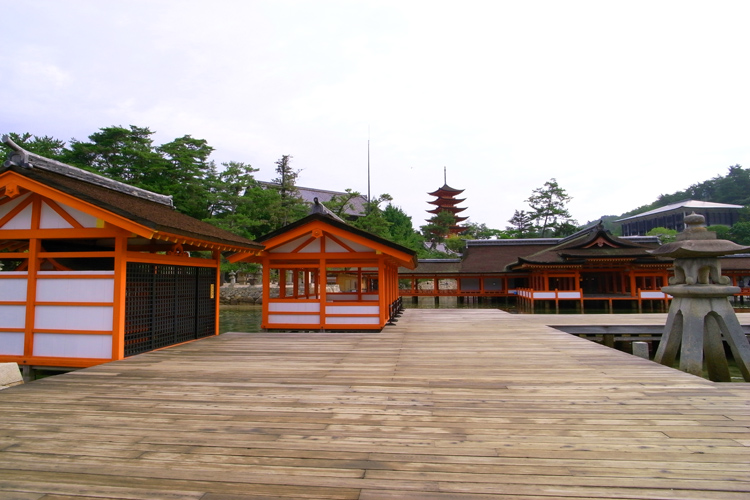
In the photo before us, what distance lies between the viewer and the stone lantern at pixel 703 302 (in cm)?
730

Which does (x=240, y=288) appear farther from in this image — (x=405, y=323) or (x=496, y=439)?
(x=496, y=439)

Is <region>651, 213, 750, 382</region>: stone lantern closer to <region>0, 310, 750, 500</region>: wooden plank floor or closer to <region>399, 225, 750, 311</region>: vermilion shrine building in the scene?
<region>0, 310, 750, 500</region>: wooden plank floor

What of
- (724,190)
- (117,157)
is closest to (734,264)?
(117,157)

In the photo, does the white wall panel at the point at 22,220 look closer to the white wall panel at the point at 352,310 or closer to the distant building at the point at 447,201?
the white wall panel at the point at 352,310

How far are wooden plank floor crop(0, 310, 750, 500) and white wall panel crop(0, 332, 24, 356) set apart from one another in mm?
2162

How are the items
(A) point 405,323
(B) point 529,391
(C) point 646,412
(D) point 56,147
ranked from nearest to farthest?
(C) point 646,412 < (B) point 529,391 < (A) point 405,323 < (D) point 56,147

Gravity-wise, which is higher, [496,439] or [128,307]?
[128,307]

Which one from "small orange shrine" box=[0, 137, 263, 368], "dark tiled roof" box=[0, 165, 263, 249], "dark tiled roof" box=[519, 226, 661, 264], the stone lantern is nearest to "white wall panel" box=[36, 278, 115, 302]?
"small orange shrine" box=[0, 137, 263, 368]

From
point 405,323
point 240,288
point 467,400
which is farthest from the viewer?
point 240,288

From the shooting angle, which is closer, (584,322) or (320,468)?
(320,468)

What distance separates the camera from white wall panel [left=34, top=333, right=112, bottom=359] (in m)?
6.32

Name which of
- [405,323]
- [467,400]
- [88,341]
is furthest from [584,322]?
[88,341]

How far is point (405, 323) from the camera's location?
38.3 ft

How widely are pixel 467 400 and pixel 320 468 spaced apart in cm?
195
